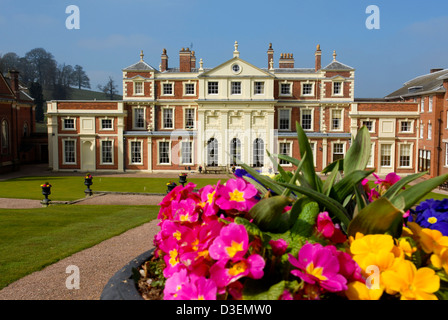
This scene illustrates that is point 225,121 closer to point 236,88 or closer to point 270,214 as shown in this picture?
point 236,88

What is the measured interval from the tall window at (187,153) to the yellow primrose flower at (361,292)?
106 ft

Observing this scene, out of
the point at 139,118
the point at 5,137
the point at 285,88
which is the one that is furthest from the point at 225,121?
the point at 5,137

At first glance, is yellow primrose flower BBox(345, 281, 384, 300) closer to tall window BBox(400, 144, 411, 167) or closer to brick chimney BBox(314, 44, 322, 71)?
tall window BBox(400, 144, 411, 167)

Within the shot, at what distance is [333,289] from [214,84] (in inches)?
1304

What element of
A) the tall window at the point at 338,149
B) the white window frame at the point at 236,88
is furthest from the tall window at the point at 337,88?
the white window frame at the point at 236,88

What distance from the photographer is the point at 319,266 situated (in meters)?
1.77

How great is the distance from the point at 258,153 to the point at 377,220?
31.9 m

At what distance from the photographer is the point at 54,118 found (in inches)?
1331

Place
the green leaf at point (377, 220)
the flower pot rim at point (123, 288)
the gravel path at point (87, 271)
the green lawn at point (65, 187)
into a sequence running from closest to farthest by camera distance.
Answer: the green leaf at point (377, 220)
the flower pot rim at point (123, 288)
the gravel path at point (87, 271)
the green lawn at point (65, 187)

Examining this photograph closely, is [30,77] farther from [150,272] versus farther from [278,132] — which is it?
[150,272]

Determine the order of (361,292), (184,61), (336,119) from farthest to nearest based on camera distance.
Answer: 1. (184,61)
2. (336,119)
3. (361,292)

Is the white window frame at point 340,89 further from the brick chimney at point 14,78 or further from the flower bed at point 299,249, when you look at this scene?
the flower bed at point 299,249

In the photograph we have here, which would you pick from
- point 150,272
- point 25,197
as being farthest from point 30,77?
point 150,272

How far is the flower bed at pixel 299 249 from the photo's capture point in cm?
176
